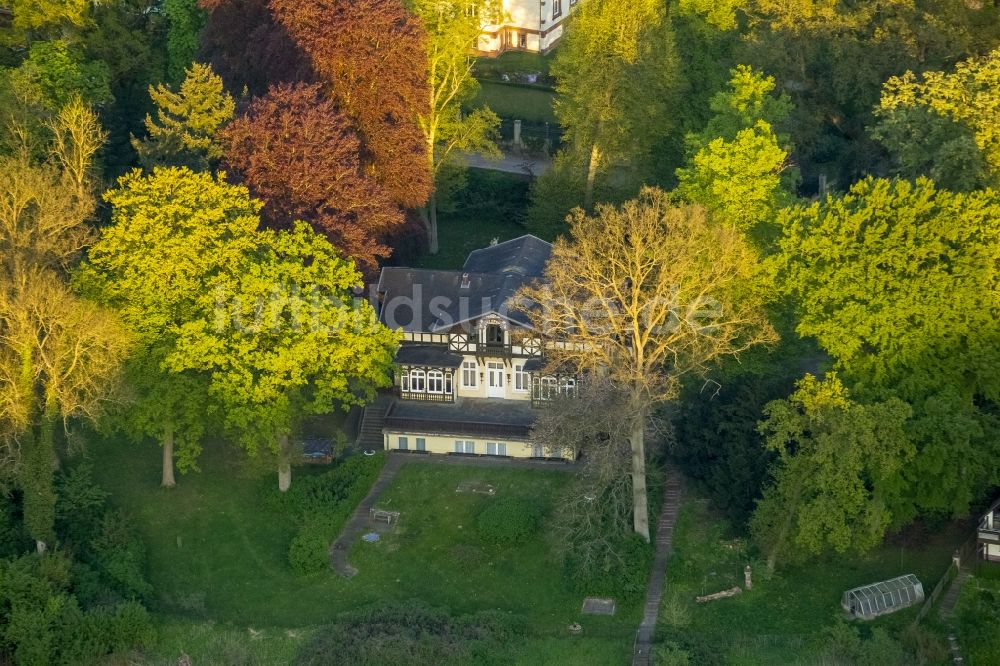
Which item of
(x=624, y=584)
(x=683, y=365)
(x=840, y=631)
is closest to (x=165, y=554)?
(x=624, y=584)

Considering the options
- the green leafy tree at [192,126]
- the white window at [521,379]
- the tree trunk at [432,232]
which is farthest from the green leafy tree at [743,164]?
the green leafy tree at [192,126]

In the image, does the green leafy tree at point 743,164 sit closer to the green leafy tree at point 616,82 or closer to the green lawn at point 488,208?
the green leafy tree at point 616,82

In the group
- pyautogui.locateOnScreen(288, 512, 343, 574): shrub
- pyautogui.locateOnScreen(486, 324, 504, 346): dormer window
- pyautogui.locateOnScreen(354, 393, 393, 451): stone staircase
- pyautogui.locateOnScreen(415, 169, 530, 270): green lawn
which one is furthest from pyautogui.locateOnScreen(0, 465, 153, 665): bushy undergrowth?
pyautogui.locateOnScreen(415, 169, 530, 270): green lawn

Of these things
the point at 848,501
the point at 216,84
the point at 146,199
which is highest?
the point at 216,84

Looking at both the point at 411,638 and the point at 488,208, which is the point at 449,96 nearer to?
the point at 488,208

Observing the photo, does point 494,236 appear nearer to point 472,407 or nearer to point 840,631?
point 472,407

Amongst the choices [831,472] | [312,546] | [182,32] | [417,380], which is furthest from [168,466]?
[182,32]
